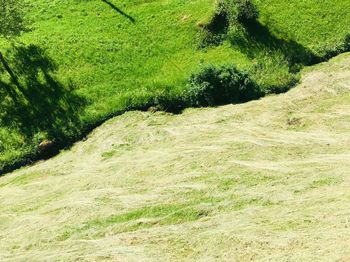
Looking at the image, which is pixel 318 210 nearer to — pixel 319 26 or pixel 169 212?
pixel 169 212

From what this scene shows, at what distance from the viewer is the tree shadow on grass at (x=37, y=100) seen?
3866 cm

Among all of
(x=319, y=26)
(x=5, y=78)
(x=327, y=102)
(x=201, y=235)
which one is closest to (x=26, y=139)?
(x=5, y=78)

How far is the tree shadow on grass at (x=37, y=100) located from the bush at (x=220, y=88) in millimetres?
10047

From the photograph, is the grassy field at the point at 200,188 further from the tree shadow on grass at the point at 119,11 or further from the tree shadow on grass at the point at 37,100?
the tree shadow on grass at the point at 119,11

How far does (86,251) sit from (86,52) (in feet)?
85.5

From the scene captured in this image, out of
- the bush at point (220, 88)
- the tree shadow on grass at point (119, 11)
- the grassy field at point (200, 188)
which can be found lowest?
the grassy field at point (200, 188)

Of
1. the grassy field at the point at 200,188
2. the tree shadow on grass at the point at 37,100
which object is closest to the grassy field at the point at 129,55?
the tree shadow on grass at the point at 37,100

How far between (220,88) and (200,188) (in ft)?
44.8

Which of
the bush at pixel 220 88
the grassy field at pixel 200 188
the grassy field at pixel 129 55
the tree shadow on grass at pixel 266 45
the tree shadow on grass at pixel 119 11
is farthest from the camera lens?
the tree shadow on grass at pixel 119 11

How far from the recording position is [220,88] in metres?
39.3

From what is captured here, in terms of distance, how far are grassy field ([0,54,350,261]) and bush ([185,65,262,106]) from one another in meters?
1.26

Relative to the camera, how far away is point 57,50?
4603cm

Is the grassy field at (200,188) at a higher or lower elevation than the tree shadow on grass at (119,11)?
lower

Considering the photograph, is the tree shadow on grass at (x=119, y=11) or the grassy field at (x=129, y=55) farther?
the tree shadow on grass at (x=119, y=11)
